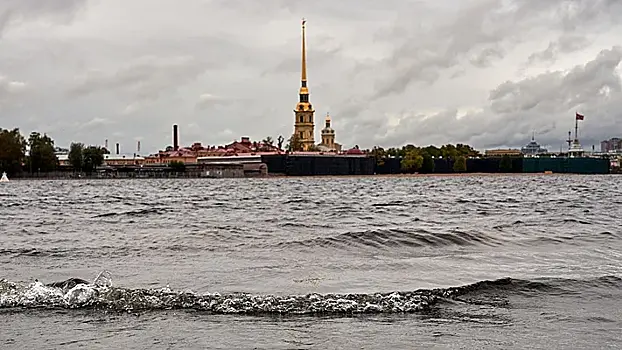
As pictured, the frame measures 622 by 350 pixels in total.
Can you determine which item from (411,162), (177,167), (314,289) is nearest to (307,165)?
(177,167)

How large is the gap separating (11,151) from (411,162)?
254ft

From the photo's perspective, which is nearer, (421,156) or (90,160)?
(90,160)

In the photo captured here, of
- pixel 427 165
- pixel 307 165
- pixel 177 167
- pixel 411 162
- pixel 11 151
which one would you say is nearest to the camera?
pixel 11 151

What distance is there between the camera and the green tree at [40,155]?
119 m

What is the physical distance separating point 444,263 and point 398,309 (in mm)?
4443

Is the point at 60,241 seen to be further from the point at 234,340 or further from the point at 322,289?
the point at 234,340

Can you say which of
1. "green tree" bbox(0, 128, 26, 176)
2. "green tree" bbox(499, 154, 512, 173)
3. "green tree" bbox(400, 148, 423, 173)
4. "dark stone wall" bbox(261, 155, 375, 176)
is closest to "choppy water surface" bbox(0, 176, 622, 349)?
"green tree" bbox(0, 128, 26, 176)

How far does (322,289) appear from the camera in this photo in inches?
394

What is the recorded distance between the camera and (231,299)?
9055mm

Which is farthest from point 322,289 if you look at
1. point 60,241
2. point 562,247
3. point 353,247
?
point 60,241

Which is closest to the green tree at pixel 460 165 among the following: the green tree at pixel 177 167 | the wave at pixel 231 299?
the green tree at pixel 177 167

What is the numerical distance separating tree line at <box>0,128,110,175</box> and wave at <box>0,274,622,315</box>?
113 meters

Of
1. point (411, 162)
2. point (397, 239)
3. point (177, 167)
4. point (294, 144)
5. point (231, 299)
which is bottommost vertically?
point (397, 239)

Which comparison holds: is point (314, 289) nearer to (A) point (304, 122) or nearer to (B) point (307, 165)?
(B) point (307, 165)
